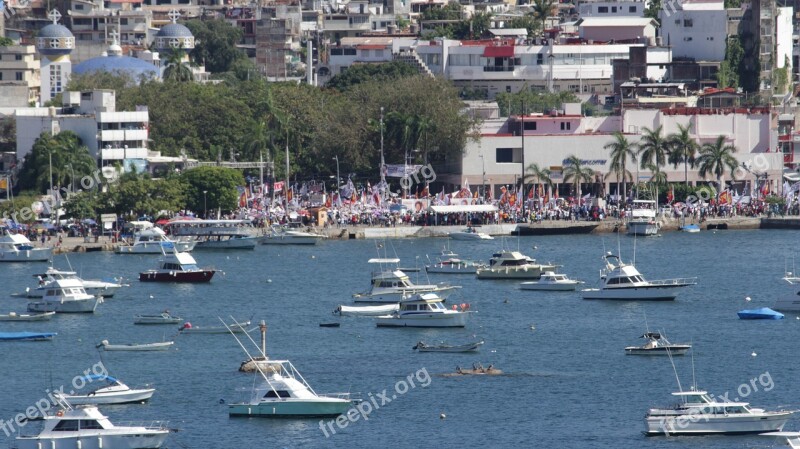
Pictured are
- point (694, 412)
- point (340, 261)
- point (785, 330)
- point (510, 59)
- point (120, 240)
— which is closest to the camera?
point (694, 412)

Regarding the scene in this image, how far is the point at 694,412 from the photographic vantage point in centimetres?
6056

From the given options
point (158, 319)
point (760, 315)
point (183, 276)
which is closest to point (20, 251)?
point (183, 276)

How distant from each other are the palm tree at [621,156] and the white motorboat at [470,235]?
46.8 feet

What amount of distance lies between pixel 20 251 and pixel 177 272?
14.6 metres

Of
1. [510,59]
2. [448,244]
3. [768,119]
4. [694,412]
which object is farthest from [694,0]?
[694,412]

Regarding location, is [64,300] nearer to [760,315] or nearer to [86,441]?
[760,315]

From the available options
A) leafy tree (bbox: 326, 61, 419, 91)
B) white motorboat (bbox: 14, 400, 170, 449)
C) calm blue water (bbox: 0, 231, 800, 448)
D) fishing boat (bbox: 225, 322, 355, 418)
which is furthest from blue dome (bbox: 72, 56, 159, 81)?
white motorboat (bbox: 14, 400, 170, 449)

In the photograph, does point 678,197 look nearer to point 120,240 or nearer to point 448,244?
point 448,244

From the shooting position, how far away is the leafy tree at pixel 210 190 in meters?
122

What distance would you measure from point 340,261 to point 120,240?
50.1 ft

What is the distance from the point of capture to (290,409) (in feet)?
207

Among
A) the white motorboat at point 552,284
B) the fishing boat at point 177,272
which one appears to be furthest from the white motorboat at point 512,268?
the fishing boat at point 177,272

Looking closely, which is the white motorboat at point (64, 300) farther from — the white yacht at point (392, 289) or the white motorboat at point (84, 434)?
the white motorboat at point (84, 434)

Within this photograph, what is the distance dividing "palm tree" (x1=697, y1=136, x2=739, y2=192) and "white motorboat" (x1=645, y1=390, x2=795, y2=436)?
73263 mm
